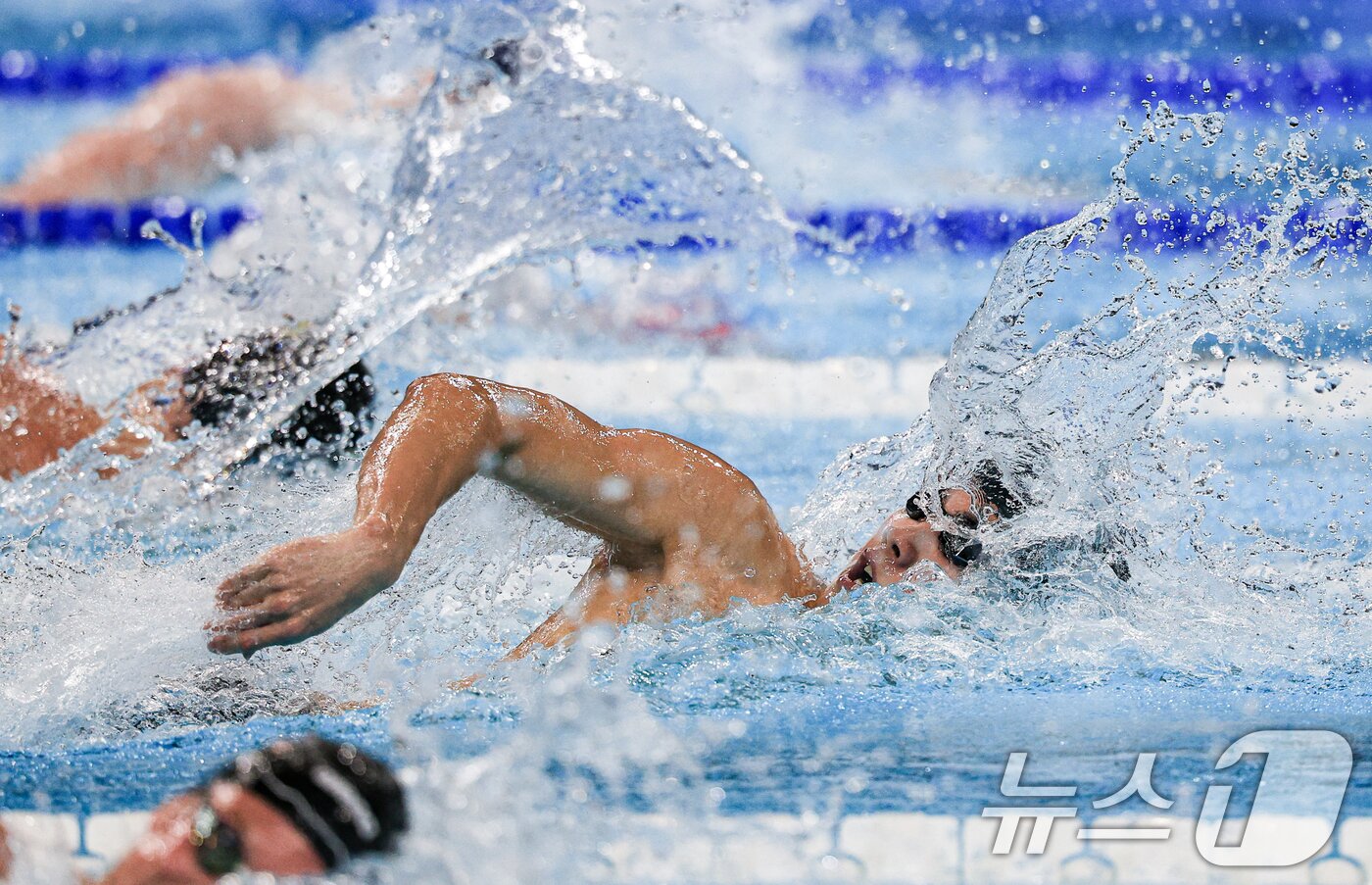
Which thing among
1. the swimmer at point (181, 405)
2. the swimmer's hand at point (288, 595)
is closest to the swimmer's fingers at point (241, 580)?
the swimmer's hand at point (288, 595)

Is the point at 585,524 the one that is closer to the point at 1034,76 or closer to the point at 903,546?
the point at 903,546

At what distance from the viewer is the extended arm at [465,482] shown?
4.24ft

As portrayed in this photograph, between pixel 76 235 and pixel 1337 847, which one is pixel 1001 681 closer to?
pixel 1337 847

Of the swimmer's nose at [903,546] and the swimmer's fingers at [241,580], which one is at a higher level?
the swimmer's fingers at [241,580]

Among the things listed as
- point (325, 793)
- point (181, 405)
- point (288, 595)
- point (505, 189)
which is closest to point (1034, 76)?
point (505, 189)

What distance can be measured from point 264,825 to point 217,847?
0.03 m

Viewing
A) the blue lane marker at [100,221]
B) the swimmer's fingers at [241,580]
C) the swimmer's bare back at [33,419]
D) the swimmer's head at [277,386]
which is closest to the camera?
the swimmer's fingers at [241,580]

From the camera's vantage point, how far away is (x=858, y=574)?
6.72ft

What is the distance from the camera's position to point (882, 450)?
2586 millimetres

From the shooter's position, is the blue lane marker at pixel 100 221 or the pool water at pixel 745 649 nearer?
the pool water at pixel 745 649

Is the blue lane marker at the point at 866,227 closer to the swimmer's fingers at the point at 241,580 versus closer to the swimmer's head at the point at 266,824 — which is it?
the swimmer's fingers at the point at 241,580

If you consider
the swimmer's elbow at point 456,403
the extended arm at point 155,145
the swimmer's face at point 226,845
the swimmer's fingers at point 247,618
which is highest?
the swimmer's face at point 226,845

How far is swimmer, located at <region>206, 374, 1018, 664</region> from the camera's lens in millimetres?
1307

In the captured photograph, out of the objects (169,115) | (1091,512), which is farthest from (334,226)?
(1091,512)
